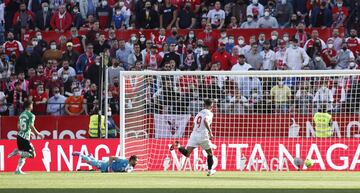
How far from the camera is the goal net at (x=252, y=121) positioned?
31.3 m

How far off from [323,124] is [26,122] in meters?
7.62

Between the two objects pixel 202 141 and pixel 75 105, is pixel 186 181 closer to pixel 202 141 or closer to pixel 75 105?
pixel 202 141

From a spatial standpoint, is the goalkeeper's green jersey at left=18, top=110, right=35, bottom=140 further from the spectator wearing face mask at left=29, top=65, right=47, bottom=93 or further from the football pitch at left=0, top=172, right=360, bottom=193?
the spectator wearing face mask at left=29, top=65, right=47, bottom=93

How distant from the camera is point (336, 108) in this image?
31.5 m

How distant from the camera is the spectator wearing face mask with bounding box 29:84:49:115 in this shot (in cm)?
3444

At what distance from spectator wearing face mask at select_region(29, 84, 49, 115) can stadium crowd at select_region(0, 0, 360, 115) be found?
0.04 m

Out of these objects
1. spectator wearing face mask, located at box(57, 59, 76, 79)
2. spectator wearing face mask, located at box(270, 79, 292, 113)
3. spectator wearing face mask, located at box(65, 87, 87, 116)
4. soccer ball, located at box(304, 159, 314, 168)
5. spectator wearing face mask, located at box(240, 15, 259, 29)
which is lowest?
soccer ball, located at box(304, 159, 314, 168)

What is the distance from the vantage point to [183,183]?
23000 mm

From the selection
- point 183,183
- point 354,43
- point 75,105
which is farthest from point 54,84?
point 183,183

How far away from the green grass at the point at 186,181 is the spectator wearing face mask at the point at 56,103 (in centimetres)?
704

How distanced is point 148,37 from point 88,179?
518 inches

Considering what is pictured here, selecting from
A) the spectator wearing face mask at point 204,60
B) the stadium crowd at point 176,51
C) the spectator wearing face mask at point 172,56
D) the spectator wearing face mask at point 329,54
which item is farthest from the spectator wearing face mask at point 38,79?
the spectator wearing face mask at point 329,54

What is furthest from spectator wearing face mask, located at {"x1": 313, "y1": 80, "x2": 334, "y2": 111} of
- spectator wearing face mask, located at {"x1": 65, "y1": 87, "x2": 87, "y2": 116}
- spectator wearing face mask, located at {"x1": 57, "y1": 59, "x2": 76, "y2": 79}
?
spectator wearing face mask, located at {"x1": 57, "y1": 59, "x2": 76, "y2": 79}

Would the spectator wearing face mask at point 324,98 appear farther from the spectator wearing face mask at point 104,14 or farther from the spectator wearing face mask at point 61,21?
the spectator wearing face mask at point 61,21
